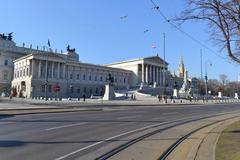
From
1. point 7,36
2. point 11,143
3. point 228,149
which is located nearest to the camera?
point 228,149

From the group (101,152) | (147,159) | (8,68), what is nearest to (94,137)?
(101,152)

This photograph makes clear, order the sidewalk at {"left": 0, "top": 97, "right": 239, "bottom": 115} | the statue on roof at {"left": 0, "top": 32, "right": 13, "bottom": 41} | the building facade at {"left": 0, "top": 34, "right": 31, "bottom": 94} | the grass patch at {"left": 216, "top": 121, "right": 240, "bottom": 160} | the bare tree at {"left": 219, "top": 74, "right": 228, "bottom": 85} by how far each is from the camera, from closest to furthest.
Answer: the grass patch at {"left": 216, "top": 121, "right": 240, "bottom": 160} → the sidewalk at {"left": 0, "top": 97, "right": 239, "bottom": 115} → the building facade at {"left": 0, "top": 34, "right": 31, "bottom": 94} → the statue on roof at {"left": 0, "top": 32, "right": 13, "bottom": 41} → the bare tree at {"left": 219, "top": 74, "right": 228, "bottom": 85}

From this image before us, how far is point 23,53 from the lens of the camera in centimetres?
15588

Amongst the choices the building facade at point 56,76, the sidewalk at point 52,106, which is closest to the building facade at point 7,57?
the building facade at point 56,76


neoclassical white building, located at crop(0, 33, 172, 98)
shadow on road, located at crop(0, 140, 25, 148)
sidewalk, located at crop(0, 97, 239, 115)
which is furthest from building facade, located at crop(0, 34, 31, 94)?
shadow on road, located at crop(0, 140, 25, 148)

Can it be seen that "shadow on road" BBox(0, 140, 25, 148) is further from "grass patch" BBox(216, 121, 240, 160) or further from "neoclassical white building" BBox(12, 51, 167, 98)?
"neoclassical white building" BBox(12, 51, 167, 98)

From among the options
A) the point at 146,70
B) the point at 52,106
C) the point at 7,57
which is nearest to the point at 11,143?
the point at 52,106

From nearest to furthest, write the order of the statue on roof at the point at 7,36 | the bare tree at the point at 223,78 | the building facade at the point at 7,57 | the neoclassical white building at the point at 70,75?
the neoclassical white building at the point at 70,75, the building facade at the point at 7,57, the statue on roof at the point at 7,36, the bare tree at the point at 223,78

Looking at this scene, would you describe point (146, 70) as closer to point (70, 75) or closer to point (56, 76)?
point (70, 75)

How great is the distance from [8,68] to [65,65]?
104ft

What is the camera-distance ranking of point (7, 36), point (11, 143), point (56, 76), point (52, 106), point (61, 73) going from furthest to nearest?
1. point (7, 36)
2. point (61, 73)
3. point (56, 76)
4. point (52, 106)
5. point (11, 143)

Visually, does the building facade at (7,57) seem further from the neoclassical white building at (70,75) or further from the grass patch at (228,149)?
the grass patch at (228,149)

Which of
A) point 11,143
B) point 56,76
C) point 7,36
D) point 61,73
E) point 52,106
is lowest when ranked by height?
point 11,143

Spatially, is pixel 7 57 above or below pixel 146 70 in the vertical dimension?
above
